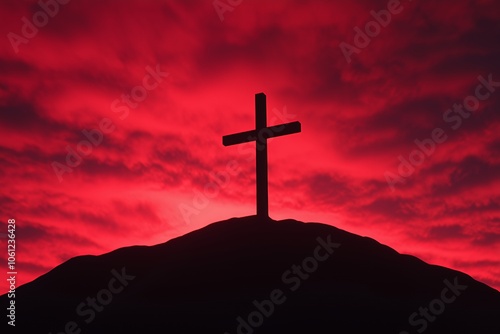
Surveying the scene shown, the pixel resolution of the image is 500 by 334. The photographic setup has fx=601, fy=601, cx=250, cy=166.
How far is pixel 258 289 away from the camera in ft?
53.0

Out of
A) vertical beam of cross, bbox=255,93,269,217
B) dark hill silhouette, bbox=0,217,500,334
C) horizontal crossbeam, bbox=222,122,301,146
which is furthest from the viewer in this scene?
vertical beam of cross, bbox=255,93,269,217

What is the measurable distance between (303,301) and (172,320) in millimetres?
3361

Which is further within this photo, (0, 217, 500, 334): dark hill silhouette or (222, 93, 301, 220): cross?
(222, 93, 301, 220): cross

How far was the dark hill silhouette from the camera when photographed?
14898 millimetres

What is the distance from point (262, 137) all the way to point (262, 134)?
92 millimetres

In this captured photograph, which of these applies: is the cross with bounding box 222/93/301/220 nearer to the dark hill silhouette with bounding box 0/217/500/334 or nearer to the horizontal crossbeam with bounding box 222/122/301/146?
the horizontal crossbeam with bounding box 222/122/301/146

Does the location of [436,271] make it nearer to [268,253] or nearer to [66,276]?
[268,253]

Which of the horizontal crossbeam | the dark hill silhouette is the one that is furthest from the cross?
the dark hill silhouette

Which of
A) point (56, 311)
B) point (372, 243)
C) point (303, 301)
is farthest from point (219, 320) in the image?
point (372, 243)

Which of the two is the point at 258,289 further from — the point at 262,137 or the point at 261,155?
the point at 262,137

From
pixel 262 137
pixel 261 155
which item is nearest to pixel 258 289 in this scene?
pixel 261 155

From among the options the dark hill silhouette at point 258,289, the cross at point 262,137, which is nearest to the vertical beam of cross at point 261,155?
the cross at point 262,137

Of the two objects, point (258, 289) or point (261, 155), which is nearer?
point (258, 289)

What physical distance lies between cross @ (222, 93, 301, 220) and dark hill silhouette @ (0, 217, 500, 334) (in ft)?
3.45
